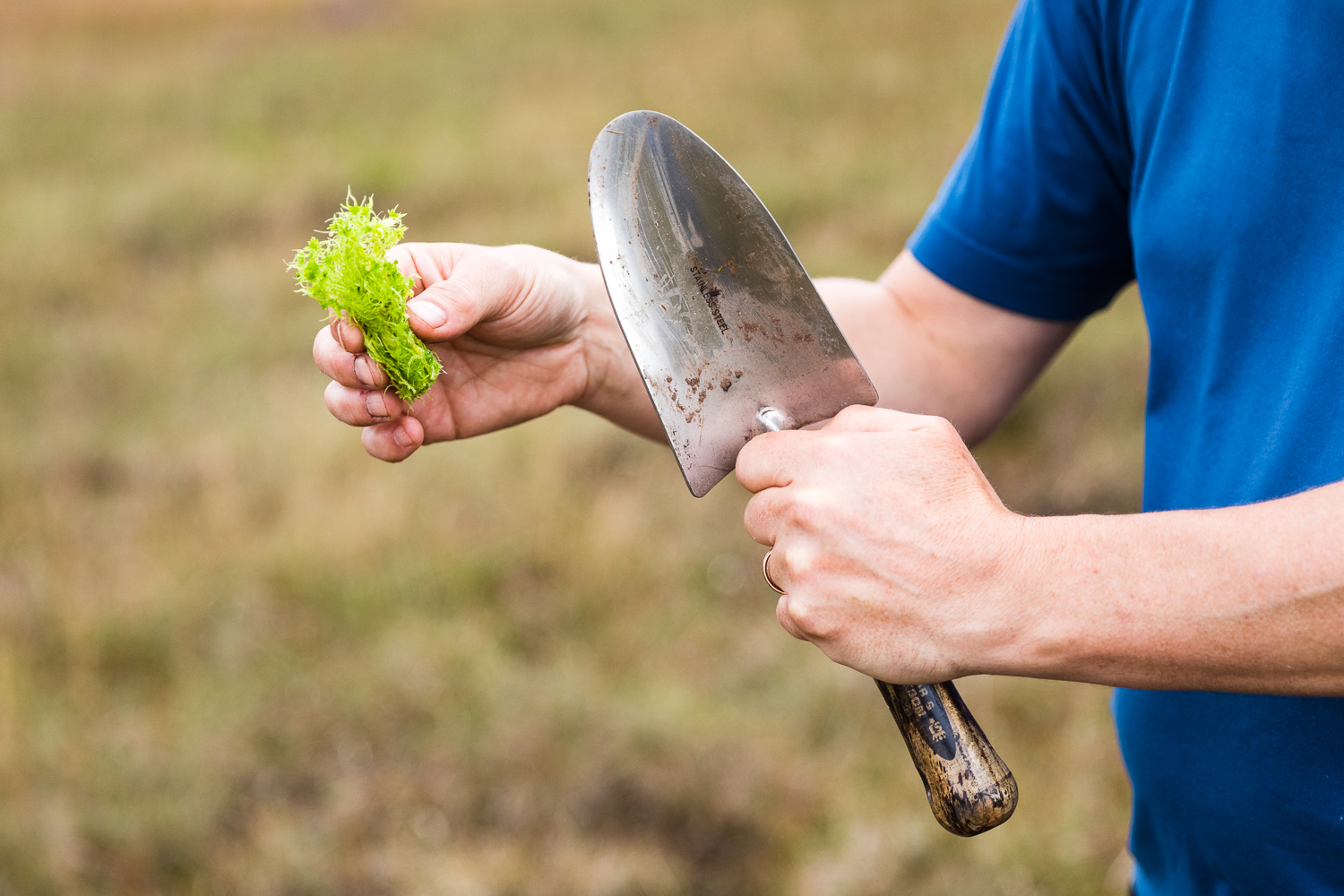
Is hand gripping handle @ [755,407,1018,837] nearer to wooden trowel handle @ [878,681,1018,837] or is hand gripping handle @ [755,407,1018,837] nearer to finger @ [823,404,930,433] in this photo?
wooden trowel handle @ [878,681,1018,837]

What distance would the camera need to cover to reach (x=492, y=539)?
403 cm

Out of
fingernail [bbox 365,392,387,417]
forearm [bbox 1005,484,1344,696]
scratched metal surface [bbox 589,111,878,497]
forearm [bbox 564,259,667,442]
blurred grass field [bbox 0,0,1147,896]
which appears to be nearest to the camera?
forearm [bbox 1005,484,1344,696]

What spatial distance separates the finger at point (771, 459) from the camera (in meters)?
1.19

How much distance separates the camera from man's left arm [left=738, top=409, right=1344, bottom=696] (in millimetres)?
928

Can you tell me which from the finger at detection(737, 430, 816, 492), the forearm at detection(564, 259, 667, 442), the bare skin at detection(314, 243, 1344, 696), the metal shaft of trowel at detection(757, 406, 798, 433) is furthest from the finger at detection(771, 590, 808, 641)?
the forearm at detection(564, 259, 667, 442)

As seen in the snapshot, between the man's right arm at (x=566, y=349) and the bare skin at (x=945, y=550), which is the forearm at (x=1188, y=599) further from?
the man's right arm at (x=566, y=349)

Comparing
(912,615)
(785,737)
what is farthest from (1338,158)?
(785,737)

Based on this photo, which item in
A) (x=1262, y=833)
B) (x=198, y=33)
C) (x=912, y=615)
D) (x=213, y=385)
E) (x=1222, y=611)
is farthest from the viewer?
(x=198, y=33)

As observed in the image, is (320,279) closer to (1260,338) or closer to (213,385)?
(1260,338)

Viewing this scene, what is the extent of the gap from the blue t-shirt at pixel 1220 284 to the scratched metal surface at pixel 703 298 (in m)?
0.41

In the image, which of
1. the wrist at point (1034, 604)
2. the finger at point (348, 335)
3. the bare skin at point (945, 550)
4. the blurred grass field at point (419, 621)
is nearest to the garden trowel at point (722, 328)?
the bare skin at point (945, 550)

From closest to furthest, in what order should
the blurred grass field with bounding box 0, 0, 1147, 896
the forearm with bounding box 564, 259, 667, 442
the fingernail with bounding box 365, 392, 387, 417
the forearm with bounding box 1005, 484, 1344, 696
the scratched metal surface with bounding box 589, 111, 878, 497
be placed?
the forearm with bounding box 1005, 484, 1344, 696 → the scratched metal surface with bounding box 589, 111, 878, 497 → the fingernail with bounding box 365, 392, 387, 417 → the forearm with bounding box 564, 259, 667, 442 → the blurred grass field with bounding box 0, 0, 1147, 896

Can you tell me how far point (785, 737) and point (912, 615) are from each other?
216 cm

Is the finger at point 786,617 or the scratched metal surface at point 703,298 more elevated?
the scratched metal surface at point 703,298
